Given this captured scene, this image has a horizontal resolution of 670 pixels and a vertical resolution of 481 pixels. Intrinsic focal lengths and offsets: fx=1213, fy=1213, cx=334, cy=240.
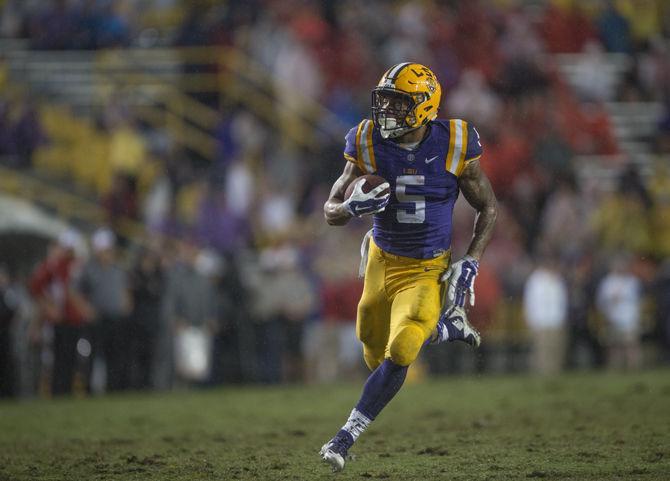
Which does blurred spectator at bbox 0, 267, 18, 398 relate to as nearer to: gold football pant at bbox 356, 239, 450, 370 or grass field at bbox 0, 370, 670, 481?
grass field at bbox 0, 370, 670, 481

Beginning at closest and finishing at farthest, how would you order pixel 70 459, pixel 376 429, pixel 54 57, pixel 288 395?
pixel 70 459, pixel 376 429, pixel 288 395, pixel 54 57

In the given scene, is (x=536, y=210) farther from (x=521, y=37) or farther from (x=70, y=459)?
(x=70, y=459)

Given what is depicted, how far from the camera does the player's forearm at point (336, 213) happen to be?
254 inches

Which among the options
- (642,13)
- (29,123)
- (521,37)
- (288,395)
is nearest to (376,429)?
(288,395)

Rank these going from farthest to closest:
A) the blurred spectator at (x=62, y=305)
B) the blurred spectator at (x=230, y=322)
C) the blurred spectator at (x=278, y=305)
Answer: the blurred spectator at (x=278, y=305), the blurred spectator at (x=230, y=322), the blurred spectator at (x=62, y=305)

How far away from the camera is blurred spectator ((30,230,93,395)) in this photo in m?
12.7

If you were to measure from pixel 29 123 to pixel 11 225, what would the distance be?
1.51 metres

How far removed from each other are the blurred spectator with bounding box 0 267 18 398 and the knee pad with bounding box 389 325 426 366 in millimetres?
7275

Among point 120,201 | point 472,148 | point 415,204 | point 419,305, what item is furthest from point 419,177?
point 120,201

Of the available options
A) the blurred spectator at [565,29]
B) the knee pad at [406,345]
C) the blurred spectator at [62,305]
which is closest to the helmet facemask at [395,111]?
the knee pad at [406,345]

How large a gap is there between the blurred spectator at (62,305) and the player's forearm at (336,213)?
6.56 meters

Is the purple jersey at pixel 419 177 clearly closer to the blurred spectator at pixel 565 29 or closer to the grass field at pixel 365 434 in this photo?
the grass field at pixel 365 434

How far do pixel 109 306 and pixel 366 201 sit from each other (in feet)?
24.2

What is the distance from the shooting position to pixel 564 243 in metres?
15.1
